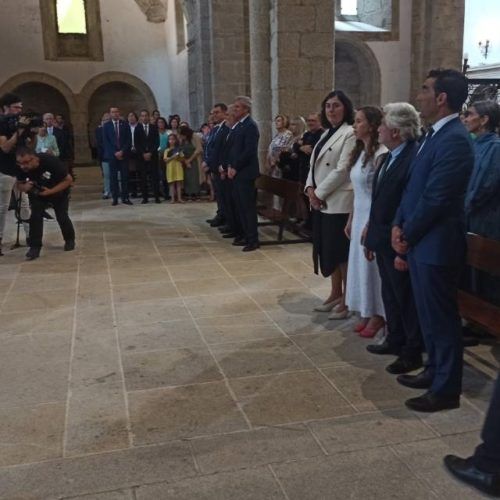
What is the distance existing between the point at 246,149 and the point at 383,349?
325 centimetres

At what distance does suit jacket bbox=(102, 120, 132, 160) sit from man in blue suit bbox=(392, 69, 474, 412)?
786 cm

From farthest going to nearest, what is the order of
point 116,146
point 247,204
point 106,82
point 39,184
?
point 106,82 → point 116,146 → point 247,204 → point 39,184

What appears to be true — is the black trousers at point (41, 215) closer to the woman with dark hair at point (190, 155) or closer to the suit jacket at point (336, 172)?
the suit jacket at point (336, 172)

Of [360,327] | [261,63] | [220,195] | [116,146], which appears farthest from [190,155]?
[360,327]

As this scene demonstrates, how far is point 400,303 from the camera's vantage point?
3164 mm

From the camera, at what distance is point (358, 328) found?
3828 millimetres

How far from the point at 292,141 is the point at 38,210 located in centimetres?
311

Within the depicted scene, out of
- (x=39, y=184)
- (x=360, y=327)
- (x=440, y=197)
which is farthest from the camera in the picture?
(x=39, y=184)

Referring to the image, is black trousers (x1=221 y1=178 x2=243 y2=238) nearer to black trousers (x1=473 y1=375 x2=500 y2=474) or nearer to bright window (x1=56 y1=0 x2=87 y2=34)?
black trousers (x1=473 y1=375 x2=500 y2=474)

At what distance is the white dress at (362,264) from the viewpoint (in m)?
3.54

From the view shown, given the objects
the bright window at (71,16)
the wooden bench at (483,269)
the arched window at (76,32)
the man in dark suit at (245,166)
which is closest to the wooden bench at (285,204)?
the man in dark suit at (245,166)

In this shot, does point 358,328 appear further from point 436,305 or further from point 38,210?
point 38,210

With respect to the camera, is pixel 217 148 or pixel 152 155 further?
pixel 152 155

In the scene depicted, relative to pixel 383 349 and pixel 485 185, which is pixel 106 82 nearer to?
pixel 485 185
